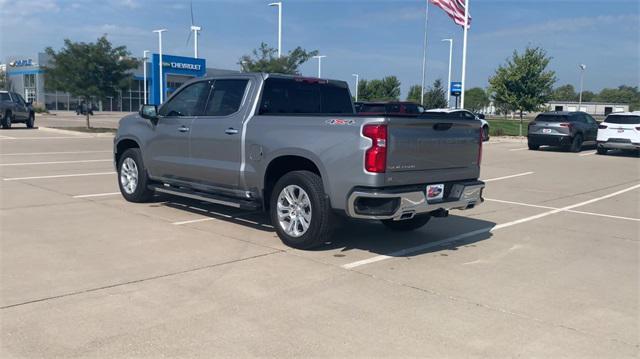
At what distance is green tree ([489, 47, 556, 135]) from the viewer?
109 feet

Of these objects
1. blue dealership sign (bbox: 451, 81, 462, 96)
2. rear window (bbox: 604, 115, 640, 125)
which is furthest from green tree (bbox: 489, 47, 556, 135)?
rear window (bbox: 604, 115, 640, 125)

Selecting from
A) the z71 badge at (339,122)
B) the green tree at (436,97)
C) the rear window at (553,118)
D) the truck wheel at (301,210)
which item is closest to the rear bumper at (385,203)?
the truck wheel at (301,210)

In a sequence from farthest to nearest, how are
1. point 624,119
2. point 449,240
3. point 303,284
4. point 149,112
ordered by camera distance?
point 624,119, point 149,112, point 449,240, point 303,284

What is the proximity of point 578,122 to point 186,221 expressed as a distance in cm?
2044

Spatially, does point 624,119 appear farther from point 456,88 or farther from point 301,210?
point 301,210

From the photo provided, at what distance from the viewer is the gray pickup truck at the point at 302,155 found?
570 centimetres

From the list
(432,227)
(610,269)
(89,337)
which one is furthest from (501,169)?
(89,337)

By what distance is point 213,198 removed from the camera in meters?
7.28

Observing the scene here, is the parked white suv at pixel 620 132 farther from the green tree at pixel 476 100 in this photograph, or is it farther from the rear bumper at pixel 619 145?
the green tree at pixel 476 100

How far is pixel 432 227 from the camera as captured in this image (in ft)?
26.0

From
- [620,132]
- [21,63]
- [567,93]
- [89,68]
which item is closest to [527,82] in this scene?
[620,132]

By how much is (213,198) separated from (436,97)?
150 ft

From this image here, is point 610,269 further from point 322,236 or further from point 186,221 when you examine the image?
point 186,221

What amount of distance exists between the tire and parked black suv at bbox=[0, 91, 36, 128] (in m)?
21.8
